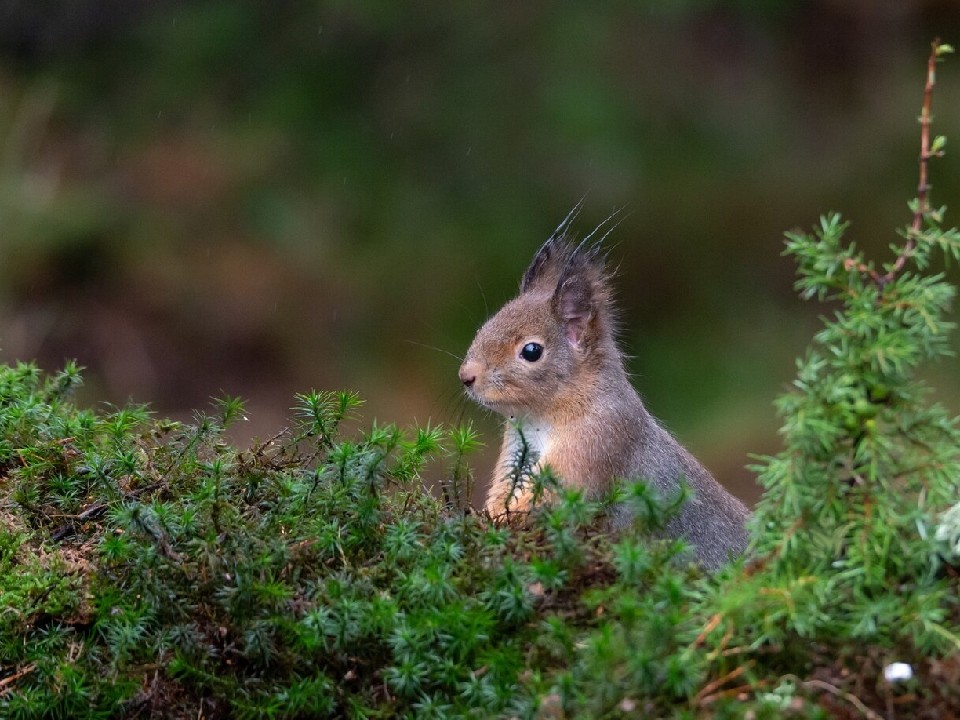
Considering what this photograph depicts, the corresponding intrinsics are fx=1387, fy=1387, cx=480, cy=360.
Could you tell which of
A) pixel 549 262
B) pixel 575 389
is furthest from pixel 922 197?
pixel 549 262

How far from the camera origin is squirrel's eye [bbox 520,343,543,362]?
4.88 meters

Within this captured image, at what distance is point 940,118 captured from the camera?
1034 cm

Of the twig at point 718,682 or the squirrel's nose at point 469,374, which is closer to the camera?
the twig at point 718,682

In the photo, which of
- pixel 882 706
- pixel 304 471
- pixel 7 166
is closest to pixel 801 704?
pixel 882 706

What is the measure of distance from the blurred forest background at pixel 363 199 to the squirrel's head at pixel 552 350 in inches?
162

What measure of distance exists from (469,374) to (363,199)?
4958mm

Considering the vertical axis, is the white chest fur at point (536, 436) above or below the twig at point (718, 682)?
above

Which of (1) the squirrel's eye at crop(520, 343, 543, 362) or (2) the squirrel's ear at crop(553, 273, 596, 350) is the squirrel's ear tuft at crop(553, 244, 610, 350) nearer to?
(2) the squirrel's ear at crop(553, 273, 596, 350)

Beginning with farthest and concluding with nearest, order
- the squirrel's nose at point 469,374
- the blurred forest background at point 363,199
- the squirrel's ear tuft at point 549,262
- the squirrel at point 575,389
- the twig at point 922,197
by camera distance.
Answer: the blurred forest background at point 363,199
the squirrel's ear tuft at point 549,262
the squirrel's nose at point 469,374
the squirrel at point 575,389
the twig at point 922,197

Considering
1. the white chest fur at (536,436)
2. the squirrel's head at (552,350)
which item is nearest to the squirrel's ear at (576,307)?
the squirrel's head at (552,350)

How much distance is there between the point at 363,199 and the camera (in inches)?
378

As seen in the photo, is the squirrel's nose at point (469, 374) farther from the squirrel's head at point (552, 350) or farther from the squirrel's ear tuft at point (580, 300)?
the squirrel's ear tuft at point (580, 300)

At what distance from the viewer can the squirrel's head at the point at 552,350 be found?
485 centimetres

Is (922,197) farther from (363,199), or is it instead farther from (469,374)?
(363,199)
